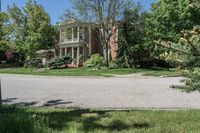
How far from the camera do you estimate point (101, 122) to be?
687 centimetres

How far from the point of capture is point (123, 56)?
37.7 metres

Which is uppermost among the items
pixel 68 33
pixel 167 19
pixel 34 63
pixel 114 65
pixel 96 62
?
pixel 167 19

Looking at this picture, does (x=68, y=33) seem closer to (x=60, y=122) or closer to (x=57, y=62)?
(x=57, y=62)

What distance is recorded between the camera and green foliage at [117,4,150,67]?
3747 centimetres

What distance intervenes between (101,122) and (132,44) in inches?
1236

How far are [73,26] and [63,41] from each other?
21.5 feet

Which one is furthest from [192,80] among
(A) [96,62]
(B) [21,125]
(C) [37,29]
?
(C) [37,29]

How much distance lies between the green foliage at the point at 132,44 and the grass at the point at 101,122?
29.5 metres

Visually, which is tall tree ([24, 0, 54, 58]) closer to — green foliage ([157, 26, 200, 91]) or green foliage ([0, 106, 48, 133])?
green foliage ([0, 106, 48, 133])

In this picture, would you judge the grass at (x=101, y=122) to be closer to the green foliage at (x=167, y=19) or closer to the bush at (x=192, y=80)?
the bush at (x=192, y=80)

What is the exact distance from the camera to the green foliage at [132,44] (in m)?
37.5

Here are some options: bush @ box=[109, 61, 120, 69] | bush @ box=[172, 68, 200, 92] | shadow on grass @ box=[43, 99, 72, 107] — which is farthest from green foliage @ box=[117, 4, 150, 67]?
bush @ box=[172, 68, 200, 92]

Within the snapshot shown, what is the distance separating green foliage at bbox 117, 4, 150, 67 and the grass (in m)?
29.5

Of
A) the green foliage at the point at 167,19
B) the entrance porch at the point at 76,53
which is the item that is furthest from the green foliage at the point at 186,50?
the entrance porch at the point at 76,53
